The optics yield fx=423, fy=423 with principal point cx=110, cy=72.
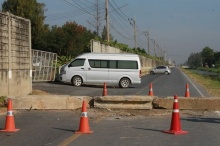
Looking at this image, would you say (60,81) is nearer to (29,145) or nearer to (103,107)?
(103,107)

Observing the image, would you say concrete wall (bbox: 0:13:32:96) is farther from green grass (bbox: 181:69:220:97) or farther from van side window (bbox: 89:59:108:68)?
green grass (bbox: 181:69:220:97)

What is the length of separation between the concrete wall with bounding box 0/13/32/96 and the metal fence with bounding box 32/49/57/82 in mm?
8267

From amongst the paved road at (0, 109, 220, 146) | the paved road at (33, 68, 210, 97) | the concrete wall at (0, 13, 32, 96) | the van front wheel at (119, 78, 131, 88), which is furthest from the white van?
the paved road at (0, 109, 220, 146)

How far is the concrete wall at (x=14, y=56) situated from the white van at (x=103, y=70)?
7.75 metres

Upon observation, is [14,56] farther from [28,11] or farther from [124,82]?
[28,11]

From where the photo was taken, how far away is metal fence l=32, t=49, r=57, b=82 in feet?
94.7

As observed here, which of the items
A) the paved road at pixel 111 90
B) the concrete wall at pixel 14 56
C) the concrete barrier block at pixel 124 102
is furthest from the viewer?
the paved road at pixel 111 90

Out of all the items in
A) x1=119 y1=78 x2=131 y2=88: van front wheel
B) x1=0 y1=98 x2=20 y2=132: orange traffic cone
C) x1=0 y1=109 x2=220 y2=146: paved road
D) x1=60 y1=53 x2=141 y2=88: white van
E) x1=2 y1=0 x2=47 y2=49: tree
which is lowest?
x1=0 y1=109 x2=220 y2=146: paved road

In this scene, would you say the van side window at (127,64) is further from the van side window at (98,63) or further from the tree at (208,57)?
the tree at (208,57)

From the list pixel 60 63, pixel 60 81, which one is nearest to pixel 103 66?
pixel 60 81

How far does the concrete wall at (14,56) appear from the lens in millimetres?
17594

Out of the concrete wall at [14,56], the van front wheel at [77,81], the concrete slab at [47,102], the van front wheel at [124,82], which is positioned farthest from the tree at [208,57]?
the concrete slab at [47,102]

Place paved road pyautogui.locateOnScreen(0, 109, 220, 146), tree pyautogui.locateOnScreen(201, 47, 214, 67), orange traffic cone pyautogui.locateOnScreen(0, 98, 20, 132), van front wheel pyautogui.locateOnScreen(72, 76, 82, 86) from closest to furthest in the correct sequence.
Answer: paved road pyautogui.locateOnScreen(0, 109, 220, 146) → orange traffic cone pyautogui.locateOnScreen(0, 98, 20, 132) → van front wheel pyautogui.locateOnScreen(72, 76, 82, 86) → tree pyautogui.locateOnScreen(201, 47, 214, 67)

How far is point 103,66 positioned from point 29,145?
19973mm
